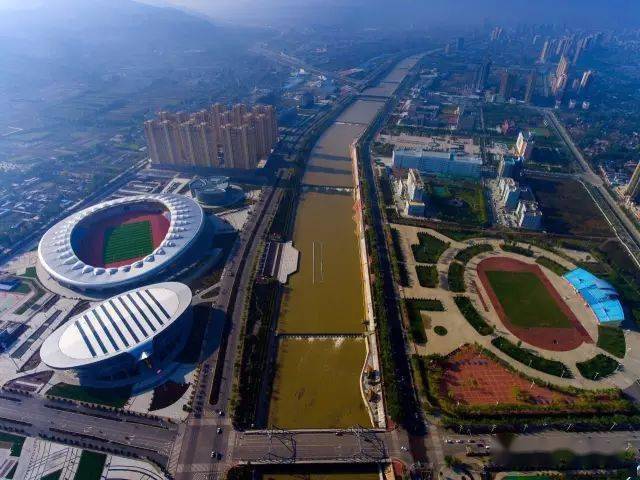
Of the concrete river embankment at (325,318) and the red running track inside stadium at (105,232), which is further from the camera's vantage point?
the red running track inside stadium at (105,232)

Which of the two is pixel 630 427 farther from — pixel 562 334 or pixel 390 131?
pixel 390 131

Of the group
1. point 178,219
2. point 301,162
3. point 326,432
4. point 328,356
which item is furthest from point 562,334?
point 301,162

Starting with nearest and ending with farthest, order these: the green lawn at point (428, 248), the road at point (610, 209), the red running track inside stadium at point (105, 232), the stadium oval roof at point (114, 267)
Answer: the stadium oval roof at point (114, 267), the red running track inside stadium at point (105, 232), the green lawn at point (428, 248), the road at point (610, 209)

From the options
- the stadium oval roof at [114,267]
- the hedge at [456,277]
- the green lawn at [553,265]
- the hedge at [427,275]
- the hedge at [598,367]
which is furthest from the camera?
the green lawn at [553,265]

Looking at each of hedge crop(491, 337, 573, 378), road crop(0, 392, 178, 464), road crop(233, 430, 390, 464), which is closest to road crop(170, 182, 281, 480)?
road crop(233, 430, 390, 464)

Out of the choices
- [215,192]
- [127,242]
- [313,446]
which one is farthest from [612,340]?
[127,242]

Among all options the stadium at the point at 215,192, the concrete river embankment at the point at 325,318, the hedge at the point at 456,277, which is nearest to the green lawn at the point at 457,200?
the hedge at the point at 456,277

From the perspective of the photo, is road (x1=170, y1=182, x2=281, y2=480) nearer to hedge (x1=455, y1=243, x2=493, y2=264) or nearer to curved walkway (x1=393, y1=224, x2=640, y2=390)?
curved walkway (x1=393, y1=224, x2=640, y2=390)

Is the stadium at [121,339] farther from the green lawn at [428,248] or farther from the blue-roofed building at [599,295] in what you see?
the blue-roofed building at [599,295]
